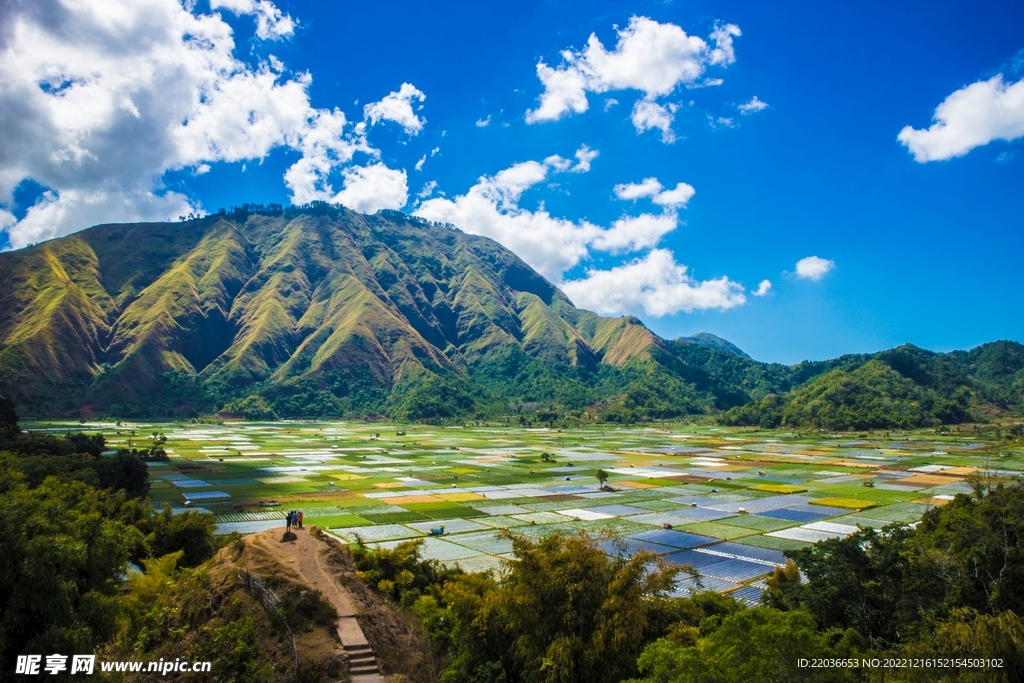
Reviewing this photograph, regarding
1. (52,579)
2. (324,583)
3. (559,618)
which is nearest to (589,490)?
(324,583)

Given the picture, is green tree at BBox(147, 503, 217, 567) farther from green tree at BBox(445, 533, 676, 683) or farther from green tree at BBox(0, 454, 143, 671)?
green tree at BBox(445, 533, 676, 683)

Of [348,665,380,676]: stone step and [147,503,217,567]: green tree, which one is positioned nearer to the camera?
[348,665,380,676]: stone step

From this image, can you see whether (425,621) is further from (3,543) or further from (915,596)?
(915,596)

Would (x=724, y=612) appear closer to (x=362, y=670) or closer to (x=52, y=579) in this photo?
(x=362, y=670)

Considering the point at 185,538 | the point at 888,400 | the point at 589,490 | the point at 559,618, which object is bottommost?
the point at 589,490

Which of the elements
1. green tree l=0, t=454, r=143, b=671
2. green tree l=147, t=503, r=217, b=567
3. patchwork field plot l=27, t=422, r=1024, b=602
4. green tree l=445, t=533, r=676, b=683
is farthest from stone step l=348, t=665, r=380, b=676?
green tree l=147, t=503, r=217, b=567

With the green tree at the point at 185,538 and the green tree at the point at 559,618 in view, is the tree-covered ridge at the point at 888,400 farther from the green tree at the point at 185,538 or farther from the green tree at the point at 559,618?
the green tree at the point at 185,538
